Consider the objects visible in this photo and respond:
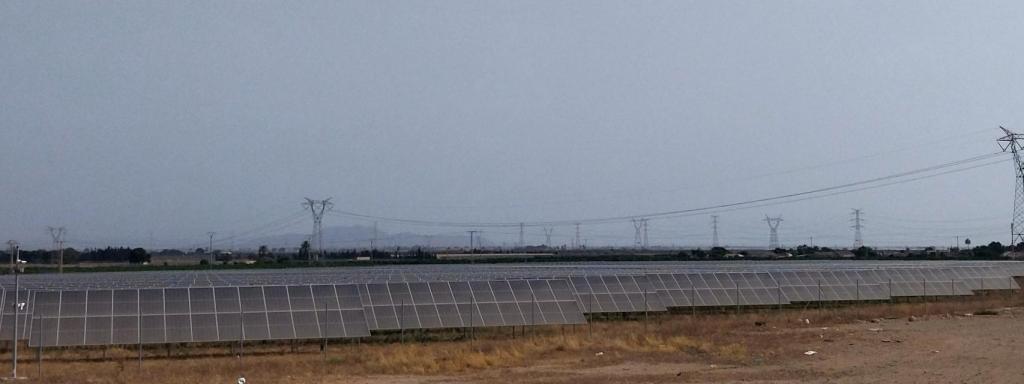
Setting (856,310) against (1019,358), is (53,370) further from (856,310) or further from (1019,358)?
(856,310)

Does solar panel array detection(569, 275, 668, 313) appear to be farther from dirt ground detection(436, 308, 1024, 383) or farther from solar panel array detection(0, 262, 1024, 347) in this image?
dirt ground detection(436, 308, 1024, 383)

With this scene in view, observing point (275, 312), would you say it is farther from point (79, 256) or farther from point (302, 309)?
point (79, 256)

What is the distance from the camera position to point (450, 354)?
118 feet

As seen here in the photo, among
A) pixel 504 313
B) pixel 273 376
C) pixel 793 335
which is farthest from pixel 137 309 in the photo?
pixel 793 335

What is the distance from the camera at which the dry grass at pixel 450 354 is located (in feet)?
105

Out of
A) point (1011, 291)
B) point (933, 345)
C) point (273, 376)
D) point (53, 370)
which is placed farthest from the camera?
point (1011, 291)

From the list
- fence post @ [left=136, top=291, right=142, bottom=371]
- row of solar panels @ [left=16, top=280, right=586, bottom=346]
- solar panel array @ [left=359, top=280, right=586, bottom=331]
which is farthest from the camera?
solar panel array @ [left=359, top=280, right=586, bottom=331]

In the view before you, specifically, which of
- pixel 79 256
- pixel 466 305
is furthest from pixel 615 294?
pixel 79 256

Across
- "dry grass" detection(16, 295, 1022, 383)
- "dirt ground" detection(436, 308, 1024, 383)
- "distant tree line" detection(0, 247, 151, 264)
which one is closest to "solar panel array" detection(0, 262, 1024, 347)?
"dry grass" detection(16, 295, 1022, 383)

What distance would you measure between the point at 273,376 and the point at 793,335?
21.4 meters

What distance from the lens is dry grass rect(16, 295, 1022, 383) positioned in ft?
105

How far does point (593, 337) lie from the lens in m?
41.0

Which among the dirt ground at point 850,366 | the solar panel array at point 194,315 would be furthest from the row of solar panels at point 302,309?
the dirt ground at point 850,366

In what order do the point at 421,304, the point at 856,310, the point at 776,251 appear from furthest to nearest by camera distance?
the point at 776,251 < the point at 856,310 < the point at 421,304
